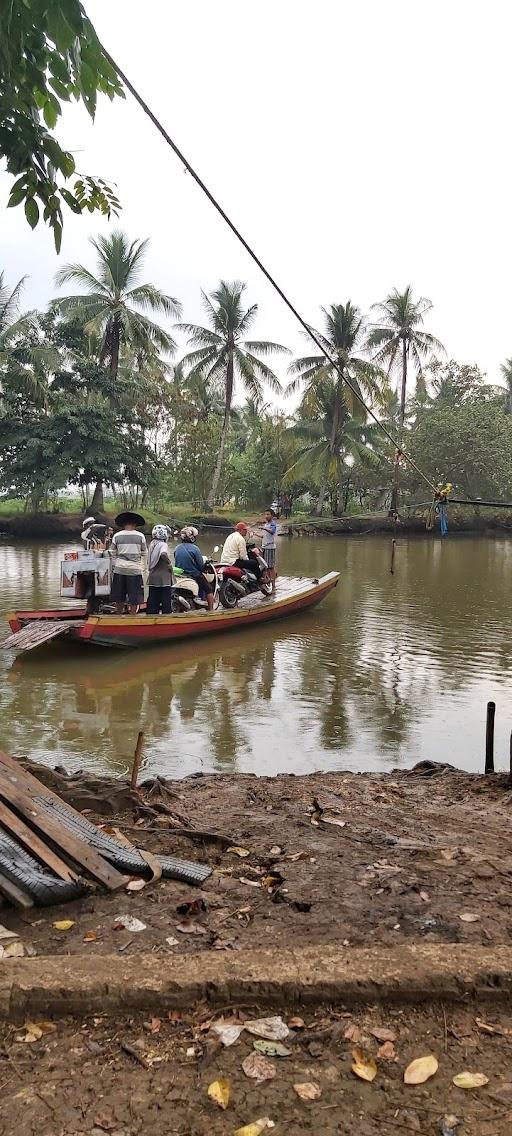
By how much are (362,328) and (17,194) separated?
3455 centimetres

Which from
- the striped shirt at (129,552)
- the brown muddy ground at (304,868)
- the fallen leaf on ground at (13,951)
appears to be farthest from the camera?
the striped shirt at (129,552)

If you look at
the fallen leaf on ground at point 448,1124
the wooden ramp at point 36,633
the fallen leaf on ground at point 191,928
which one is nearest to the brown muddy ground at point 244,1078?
the fallen leaf on ground at point 448,1124

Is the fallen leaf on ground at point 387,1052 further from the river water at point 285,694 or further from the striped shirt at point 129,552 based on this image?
the striped shirt at point 129,552

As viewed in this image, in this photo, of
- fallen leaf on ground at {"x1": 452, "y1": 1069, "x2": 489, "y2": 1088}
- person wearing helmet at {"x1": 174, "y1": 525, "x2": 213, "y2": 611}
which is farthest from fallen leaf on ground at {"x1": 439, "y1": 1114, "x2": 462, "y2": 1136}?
person wearing helmet at {"x1": 174, "y1": 525, "x2": 213, "y2": 611}

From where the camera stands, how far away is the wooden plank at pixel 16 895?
2900 millimetres

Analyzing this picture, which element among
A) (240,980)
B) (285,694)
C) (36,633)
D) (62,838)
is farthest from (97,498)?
(240,980)

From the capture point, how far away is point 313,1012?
238 cm

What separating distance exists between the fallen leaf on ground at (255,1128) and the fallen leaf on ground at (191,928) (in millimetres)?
937

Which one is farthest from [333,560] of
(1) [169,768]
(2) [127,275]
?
(1) [169,768]

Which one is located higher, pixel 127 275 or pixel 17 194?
pixel 127 275

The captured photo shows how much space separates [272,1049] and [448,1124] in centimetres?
53

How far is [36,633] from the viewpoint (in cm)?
977

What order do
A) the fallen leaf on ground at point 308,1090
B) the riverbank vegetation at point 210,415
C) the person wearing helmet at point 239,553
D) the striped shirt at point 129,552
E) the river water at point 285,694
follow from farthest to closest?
the riverbank vegetation at point 210,415 → the person wearing helmet at point 239,553 → the striped shirt at point 129,552 → the river water at point 285,694 → the fallen leaf on ground at point 308,1090

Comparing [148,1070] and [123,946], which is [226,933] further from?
[148,1070]
